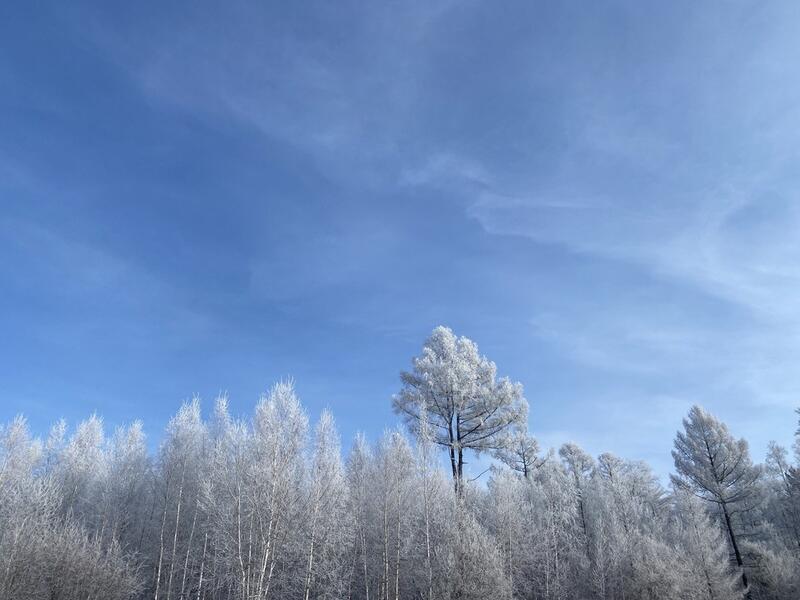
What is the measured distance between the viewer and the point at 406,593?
24719 mm

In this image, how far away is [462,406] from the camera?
24.2 metres

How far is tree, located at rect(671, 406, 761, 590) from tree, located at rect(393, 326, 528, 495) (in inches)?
658

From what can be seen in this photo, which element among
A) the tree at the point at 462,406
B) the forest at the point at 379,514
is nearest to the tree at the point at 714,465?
the forest at the point at 379,514

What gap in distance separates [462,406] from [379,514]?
658 cm

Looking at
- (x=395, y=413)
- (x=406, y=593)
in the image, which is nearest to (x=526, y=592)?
(x=406, y=593)

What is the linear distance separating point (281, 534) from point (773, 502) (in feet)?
160

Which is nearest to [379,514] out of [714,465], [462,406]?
[462,406]

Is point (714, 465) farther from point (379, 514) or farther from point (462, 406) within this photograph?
point (379, 514)

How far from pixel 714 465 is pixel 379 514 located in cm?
2531

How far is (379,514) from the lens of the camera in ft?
75.0

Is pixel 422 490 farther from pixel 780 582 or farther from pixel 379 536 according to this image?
pixel 780 582

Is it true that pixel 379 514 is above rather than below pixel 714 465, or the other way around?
below

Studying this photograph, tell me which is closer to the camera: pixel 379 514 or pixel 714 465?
pixel 379 514

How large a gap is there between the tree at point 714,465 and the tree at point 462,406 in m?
16.7
